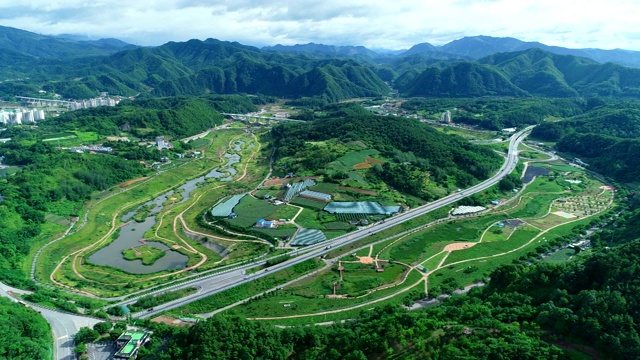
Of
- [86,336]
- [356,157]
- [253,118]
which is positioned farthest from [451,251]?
[253,118]

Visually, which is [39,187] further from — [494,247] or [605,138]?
[605,138]

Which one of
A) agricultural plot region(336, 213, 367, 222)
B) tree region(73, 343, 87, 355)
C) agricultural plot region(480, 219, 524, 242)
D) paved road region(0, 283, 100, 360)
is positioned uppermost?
tree region(73, 343, 87, 355)

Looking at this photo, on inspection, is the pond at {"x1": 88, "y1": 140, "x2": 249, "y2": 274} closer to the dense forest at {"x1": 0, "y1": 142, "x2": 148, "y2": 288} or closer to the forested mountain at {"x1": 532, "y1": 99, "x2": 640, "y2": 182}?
the dense forest at {"x1": 0, "y1": 142, "x2": 148, "y2": 288}

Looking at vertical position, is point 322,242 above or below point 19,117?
below

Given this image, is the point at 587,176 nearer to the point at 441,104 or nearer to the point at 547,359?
the point at 547,359

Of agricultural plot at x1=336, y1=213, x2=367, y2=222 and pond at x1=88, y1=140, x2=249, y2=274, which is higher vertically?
agricultural plot at x1=336, y1=213, x2=367, y2=222

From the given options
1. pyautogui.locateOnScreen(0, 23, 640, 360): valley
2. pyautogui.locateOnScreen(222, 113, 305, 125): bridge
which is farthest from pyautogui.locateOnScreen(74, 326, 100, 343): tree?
pyautogui.locateOnScreen(222, 113, 305, 125): bridge
